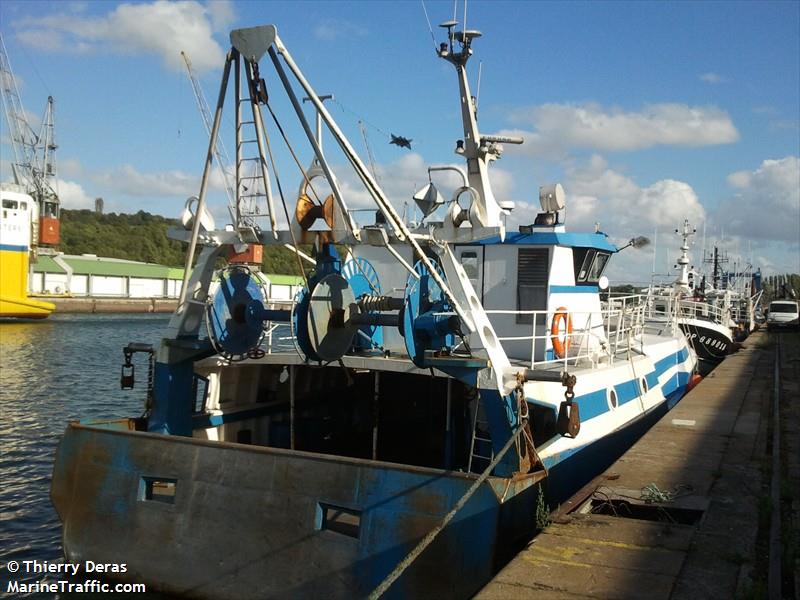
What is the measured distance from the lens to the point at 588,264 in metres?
14.2

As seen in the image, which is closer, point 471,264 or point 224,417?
point 224,417

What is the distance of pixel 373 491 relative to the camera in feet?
26.9

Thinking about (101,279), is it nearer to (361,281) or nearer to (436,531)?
(361,281)

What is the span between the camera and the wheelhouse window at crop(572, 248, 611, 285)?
1390 centimetres

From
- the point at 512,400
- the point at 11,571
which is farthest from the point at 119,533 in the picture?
the point at 512,400

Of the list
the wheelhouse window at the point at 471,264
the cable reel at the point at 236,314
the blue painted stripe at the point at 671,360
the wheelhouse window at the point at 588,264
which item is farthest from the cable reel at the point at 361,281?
the blue painted stripe at the point at 671,360

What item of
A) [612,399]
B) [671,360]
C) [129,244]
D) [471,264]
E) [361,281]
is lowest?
[612,399]

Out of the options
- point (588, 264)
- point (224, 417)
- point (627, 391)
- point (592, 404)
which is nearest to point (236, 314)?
point (224, 417)

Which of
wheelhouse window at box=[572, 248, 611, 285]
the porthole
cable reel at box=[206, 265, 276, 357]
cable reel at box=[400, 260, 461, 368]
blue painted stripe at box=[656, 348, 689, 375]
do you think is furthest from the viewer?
blue painted stripe at box=[656, 348, 689, 375]

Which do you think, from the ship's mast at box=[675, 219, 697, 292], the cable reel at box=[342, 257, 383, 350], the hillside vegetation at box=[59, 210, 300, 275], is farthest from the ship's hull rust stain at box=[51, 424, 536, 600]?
the hillside vegetation at box=[59, 210, 300, 275]

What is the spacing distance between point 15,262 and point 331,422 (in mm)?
54682

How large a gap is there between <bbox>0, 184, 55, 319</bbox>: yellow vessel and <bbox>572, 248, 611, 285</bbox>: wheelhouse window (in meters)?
54.8

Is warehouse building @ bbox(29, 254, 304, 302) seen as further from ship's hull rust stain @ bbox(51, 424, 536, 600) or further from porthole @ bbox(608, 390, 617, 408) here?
ship's hull rust stain @ bbox(51, 424, 536, 600)

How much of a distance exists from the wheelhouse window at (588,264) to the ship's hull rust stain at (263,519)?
5999 mm
